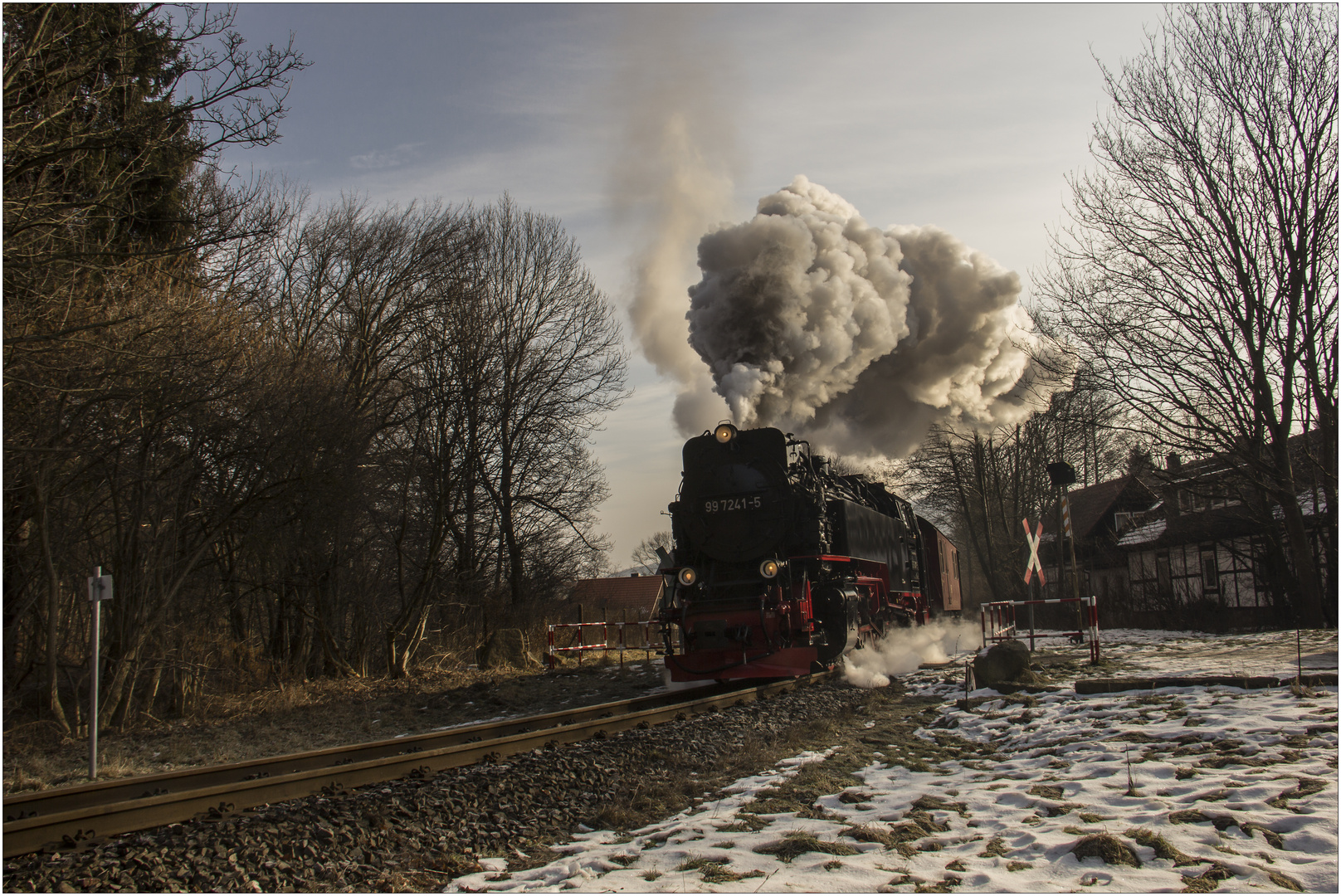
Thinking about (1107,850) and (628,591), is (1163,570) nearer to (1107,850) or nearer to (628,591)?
(628,591)

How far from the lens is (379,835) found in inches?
178

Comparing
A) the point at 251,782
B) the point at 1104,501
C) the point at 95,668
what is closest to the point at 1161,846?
the point at 251,782

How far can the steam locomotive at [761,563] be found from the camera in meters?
11.0

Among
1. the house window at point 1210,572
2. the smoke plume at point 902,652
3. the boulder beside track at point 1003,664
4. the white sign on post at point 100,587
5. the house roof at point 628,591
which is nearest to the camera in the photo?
the white sign on post at point 100,587

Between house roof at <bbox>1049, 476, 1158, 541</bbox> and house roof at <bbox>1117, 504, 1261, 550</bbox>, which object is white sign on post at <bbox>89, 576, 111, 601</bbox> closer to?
house roof at <bbox>1117, 504, 1261, 550</bbox>

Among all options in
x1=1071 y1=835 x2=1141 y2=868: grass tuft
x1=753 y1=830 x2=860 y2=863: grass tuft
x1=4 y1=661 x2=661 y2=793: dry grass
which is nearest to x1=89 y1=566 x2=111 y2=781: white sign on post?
x1=4 y1=661 x2=661 y2=793: dry grass

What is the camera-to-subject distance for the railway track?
4.59 metres

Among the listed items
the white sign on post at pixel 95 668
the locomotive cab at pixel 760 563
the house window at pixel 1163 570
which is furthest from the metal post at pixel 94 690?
the house window at pixel 1163 570

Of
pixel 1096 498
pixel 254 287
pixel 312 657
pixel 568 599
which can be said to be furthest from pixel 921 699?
pixel 1096 498

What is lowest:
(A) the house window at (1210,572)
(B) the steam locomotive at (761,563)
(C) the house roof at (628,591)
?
(C) the house roof at (628,591)

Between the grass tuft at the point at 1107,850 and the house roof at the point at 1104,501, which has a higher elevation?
the house roof at the point at 1104,501

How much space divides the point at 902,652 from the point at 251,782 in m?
10.7

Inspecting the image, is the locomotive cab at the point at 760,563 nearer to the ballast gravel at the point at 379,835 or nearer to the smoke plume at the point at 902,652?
the smoke plume at the point at 902,652

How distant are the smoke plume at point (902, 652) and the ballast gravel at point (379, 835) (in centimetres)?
538
